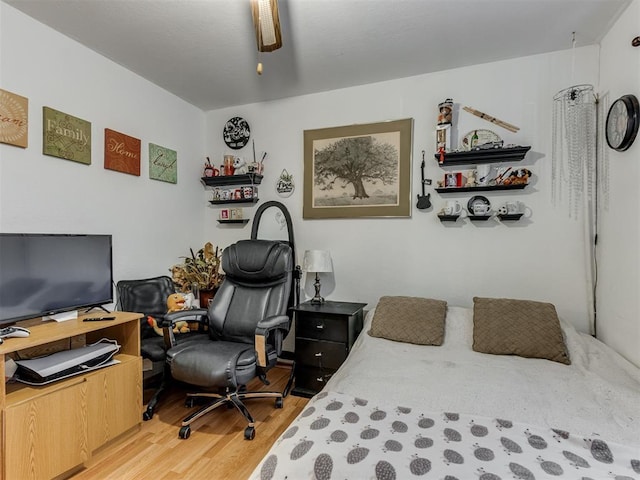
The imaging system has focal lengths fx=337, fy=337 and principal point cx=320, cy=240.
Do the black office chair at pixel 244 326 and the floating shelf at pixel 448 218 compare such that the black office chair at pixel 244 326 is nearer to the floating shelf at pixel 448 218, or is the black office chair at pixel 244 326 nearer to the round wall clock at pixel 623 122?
the floating shelf at pixel 448 218

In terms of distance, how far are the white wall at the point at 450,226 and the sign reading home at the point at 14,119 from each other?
186 cm

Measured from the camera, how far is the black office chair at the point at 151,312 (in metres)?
2.42

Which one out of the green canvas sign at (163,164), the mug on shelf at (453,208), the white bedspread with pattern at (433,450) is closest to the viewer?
the white bedspread with pattern at (433,450)

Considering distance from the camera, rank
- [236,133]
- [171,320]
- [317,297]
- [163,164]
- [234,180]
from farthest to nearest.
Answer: [236,133] → [234,180] → [163,164] → [317,297] → [171,320]

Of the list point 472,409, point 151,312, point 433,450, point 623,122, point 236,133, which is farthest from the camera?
point 236,133

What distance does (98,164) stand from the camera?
8.45 feet

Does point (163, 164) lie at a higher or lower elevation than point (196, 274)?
higher

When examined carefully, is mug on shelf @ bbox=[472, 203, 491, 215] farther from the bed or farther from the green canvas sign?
the green canvas sign

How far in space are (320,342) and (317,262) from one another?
2.16ft

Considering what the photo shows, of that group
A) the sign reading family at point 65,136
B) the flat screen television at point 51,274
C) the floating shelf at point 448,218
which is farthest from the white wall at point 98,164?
the floating shelf at point 448,218

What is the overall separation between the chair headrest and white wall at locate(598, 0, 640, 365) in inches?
82.5

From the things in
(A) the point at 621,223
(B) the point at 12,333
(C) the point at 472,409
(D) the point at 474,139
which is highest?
(D) the point at 474,139

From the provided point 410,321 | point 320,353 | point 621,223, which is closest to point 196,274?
point 320,353

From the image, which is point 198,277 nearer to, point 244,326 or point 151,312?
point 151,312
